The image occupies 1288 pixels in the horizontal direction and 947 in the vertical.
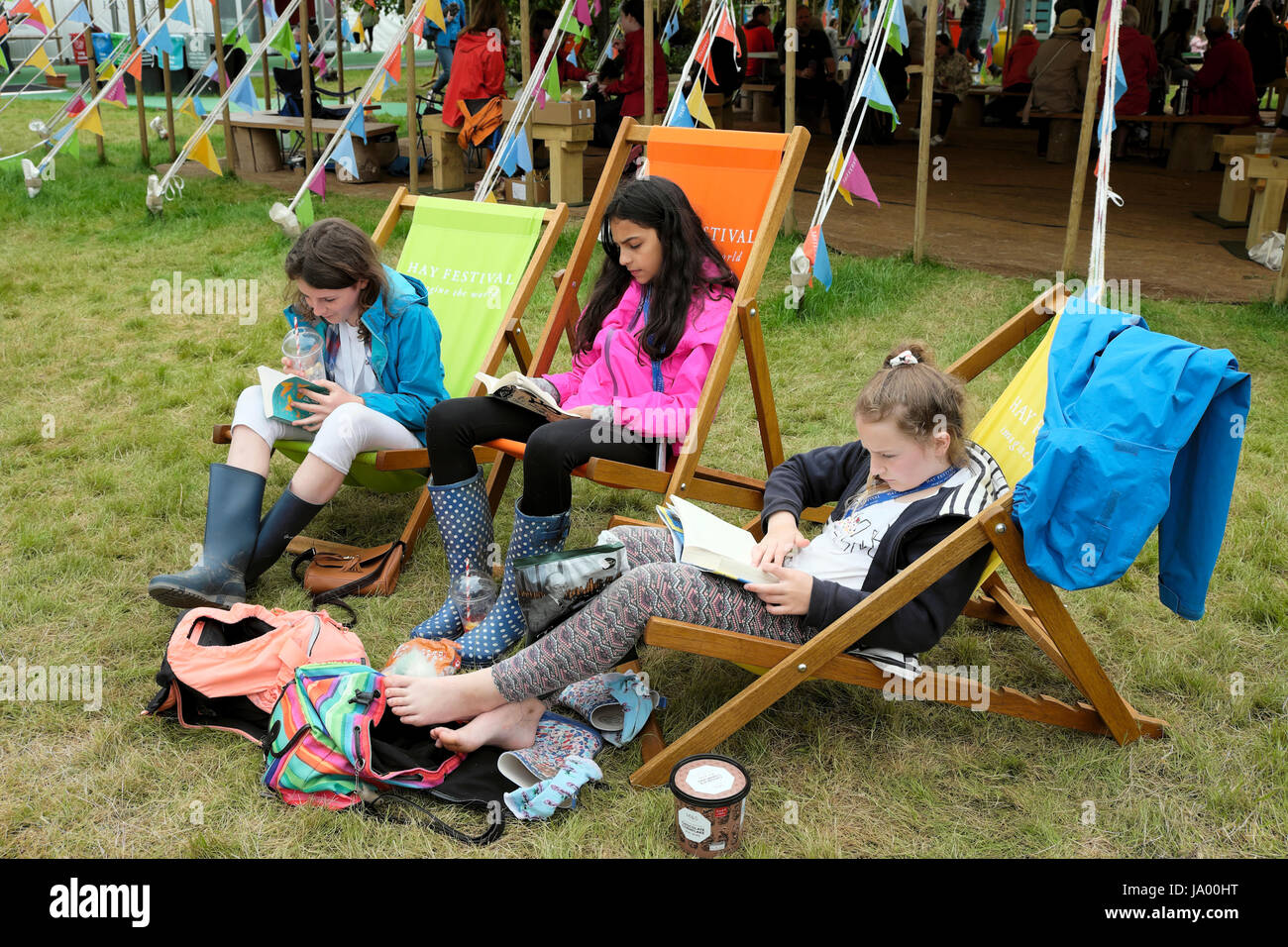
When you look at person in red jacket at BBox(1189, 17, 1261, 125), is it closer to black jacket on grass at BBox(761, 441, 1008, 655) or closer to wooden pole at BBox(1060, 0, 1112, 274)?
wooden pole at BBox(1060, 0, 1112, 274)

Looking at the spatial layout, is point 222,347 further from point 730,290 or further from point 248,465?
point 730,290

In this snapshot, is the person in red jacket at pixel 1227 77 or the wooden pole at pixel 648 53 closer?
the wooden pole at pixel 648 53

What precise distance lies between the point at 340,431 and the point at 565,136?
190 inches

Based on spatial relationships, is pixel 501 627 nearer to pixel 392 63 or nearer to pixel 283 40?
pixel 392 63

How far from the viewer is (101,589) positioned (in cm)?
331

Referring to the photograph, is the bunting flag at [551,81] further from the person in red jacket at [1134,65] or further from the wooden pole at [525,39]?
the person in red jacket at [1134,65]

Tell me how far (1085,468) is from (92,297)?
19.0 ft

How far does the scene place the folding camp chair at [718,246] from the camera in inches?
124

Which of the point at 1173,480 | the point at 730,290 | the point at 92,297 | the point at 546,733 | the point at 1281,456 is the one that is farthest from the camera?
the point at 92,297

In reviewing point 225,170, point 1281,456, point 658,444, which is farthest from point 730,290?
point 225,170

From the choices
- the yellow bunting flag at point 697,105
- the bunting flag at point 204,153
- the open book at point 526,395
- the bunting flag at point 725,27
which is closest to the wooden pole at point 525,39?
the bunting flag at point 725,27

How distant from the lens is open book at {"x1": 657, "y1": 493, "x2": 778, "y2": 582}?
2.40 m

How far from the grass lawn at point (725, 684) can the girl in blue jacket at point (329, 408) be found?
8.6 inches

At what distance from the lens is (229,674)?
8.70 feet
